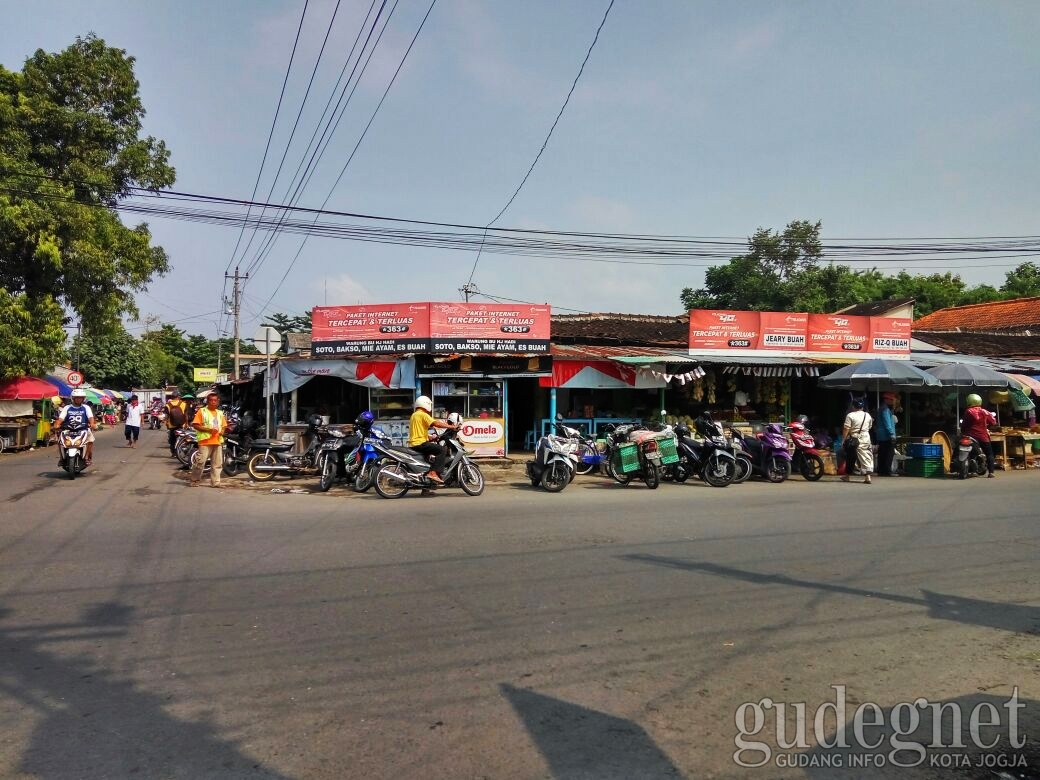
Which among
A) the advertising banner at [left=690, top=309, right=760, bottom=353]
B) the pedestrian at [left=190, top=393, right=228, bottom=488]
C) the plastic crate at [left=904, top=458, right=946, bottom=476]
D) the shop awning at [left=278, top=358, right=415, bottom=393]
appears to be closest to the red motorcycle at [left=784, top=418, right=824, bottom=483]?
the plastic crate at [left=904, top=458, right=946, bottom=476]

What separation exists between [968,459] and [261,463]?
1423 centimetres

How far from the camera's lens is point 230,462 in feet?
49.9

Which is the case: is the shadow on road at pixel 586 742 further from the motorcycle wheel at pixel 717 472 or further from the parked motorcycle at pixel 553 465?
the motorcycle wheel at pixel 717 472

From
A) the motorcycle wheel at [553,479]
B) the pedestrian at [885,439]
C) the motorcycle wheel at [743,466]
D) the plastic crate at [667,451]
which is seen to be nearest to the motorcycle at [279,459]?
Result: the motorcycle wheel at [553,479]

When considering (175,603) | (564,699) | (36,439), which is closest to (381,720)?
(564,699)

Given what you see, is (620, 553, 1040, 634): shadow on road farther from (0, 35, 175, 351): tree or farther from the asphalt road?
(0, 35, 175, 351): tree

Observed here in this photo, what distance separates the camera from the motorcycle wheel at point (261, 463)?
1408cm

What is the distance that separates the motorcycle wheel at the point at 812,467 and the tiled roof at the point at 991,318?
2031cm

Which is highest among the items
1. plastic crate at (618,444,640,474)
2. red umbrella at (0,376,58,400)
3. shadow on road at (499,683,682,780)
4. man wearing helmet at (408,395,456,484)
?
red umbrella at (0,376,58,400)

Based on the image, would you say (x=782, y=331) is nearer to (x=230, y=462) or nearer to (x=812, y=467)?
(x=812, y=467)

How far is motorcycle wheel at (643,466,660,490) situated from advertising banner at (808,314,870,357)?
26.5 feet

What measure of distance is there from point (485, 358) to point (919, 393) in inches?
487

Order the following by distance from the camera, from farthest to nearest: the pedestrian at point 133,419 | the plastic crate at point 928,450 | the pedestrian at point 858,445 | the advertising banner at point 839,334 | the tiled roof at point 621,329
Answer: the pedestrian at point 133,419 < the tiled roof at point 621,329 < the advertising banner at point 839,334 < the plastic crate at point 928,450 < the pedestrian at point 858,445

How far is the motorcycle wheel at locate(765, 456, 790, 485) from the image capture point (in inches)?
566
